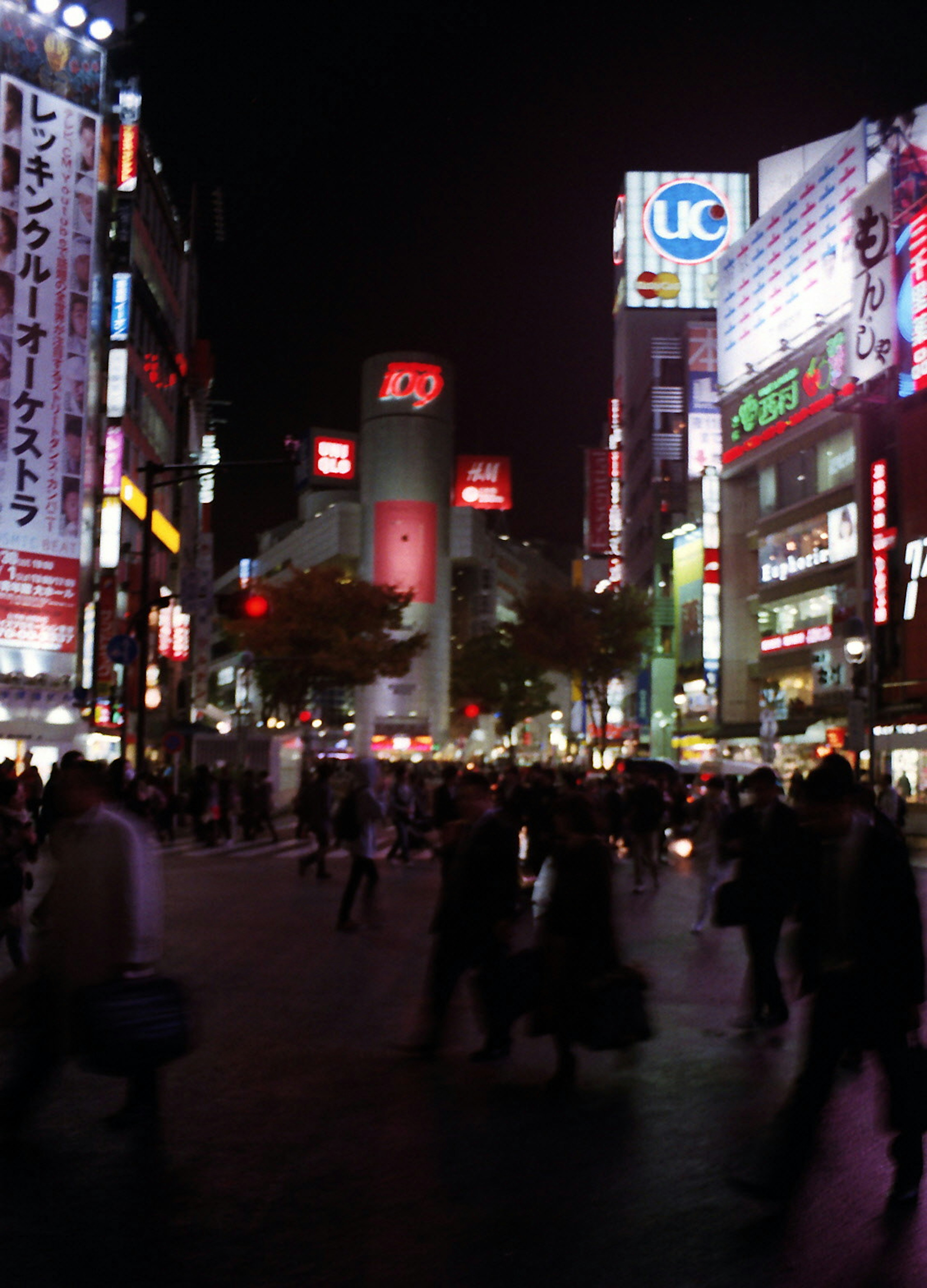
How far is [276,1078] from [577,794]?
7.59 feet

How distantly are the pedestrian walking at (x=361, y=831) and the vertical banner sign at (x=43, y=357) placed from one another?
888 inches

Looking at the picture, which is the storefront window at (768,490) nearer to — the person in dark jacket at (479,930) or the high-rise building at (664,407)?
the high-rise building at (664,407)

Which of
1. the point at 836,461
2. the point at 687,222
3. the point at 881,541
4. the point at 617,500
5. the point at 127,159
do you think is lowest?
the point at 881,541

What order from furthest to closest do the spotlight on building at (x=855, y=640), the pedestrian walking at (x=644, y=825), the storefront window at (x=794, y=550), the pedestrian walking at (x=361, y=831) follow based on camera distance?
the storefront window at (x=794, y=550)
the spotlight on building at (x=855, y=640)
the pedestrian walking at (x=644, y=825)
the pedestrian walking at (x=361, y=831)

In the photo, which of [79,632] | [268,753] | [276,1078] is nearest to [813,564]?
[268,753]

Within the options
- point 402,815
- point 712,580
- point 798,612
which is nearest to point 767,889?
point 402,815

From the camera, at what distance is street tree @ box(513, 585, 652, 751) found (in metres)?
63.7

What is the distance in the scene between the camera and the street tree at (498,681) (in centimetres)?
9762

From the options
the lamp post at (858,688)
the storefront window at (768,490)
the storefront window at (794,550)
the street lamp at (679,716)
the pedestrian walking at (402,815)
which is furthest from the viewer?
the street lamp at (679,716)

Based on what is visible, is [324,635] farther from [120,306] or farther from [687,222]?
[687,222]

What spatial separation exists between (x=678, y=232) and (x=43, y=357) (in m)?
70.0

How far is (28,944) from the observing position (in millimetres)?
11969

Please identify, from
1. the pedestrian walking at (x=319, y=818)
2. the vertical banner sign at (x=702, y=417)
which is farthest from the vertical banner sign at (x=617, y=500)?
the pedestrian walking at (x=319, y=818)

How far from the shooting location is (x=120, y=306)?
39.2 m
